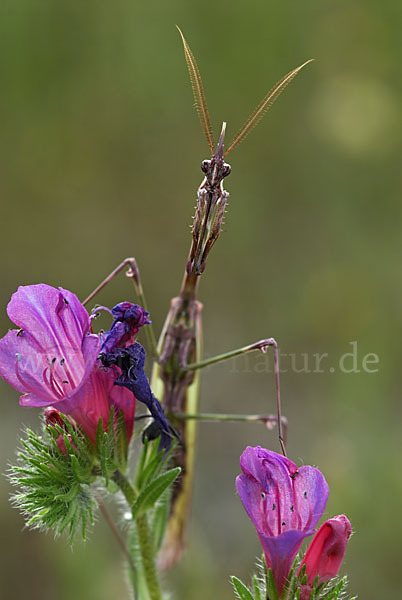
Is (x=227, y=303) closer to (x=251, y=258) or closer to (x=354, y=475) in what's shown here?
(x=251, y=258)

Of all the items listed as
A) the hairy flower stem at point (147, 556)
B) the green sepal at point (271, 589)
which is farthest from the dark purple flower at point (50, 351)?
the green sepal at point (271, 589)

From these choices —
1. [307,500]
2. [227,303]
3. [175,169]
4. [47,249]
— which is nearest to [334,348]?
[227,303]

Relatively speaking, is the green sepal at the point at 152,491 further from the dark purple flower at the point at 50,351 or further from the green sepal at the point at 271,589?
the green sepal at the point at 271,589

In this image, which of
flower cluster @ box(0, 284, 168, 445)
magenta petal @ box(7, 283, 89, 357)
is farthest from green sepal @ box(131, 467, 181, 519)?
magenta petal @ box(7, 283, 89, 357)

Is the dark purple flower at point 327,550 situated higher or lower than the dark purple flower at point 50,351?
lower

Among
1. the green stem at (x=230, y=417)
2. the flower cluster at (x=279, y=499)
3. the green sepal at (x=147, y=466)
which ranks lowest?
the flower cluster at (x=279, y=499)

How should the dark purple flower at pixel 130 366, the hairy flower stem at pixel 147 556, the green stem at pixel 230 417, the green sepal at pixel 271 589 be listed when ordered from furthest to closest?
the green stem at pixel 230 417
the hairy flower stem at pixel 147 556
the dark purple flower at pixel 130 366
the green sepal at pixel 271 589
